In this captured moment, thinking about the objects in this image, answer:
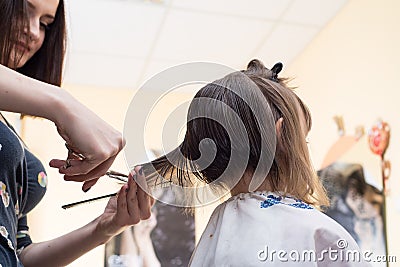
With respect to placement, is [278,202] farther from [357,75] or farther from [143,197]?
[357,75]

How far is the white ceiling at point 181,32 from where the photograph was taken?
2084 mm

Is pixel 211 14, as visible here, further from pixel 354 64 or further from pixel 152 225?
pixel 152 225

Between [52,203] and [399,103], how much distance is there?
1.57 meters

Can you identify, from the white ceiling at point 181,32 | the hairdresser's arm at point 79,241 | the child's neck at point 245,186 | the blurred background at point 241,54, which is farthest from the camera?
the white ceiling at point 181,32

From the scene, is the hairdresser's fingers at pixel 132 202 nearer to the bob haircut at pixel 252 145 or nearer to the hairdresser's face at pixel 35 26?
the bob haircut at pixel 252 145

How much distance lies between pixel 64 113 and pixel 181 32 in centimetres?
176

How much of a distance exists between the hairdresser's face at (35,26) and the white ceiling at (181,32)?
3.44 ft

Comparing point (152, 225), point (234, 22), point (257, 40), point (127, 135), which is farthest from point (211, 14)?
point (127, 135)

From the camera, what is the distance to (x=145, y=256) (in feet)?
7.90

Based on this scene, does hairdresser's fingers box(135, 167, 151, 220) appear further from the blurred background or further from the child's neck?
the blurred background

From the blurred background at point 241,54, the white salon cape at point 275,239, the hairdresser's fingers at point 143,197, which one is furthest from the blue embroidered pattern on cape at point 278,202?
the blurred background at point 241,54

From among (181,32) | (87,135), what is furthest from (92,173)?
(181,32)

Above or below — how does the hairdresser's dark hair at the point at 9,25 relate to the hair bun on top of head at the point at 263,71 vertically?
above

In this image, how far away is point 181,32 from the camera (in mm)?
2252
